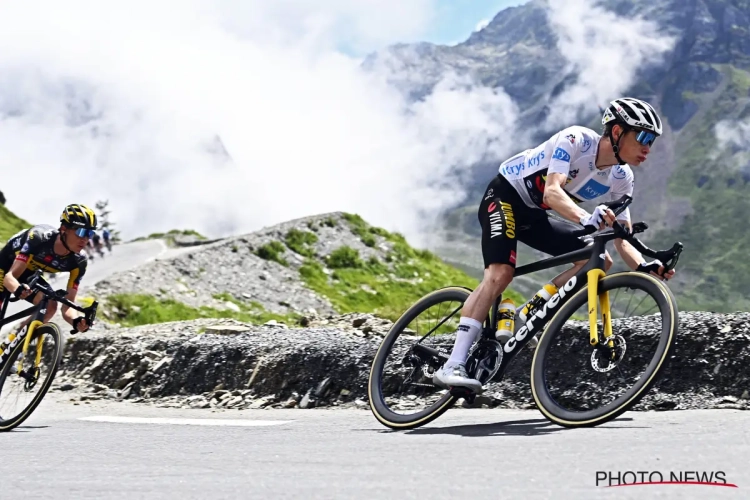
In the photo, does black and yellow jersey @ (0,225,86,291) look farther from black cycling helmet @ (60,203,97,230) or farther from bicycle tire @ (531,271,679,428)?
bicycle tire @ (531,271,679,428)

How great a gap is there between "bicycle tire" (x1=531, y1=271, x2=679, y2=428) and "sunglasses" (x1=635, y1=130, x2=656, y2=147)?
2.82 feet

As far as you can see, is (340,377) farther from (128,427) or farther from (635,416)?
(635,416)

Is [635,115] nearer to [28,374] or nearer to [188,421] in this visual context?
[188,421]

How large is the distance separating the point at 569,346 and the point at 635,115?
6.49ft

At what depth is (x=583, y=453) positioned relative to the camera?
4445mm

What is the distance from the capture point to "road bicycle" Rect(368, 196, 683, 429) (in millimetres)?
5254

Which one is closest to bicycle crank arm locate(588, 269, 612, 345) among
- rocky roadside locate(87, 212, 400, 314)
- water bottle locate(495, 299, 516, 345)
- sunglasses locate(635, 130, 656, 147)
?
water bottle locate(495, 299, 516, 345)

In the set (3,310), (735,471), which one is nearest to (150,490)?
(735,471)

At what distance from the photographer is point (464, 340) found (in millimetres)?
6012

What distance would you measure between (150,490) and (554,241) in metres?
3.34

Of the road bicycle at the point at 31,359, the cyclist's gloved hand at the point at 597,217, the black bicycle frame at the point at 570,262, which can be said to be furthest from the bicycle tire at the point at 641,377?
the road bicycle at the point at 31,359

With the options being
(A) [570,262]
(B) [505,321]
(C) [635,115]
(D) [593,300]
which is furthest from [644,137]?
(B) [505,321]

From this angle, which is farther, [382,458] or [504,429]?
[504,429]

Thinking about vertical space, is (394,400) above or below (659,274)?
below
